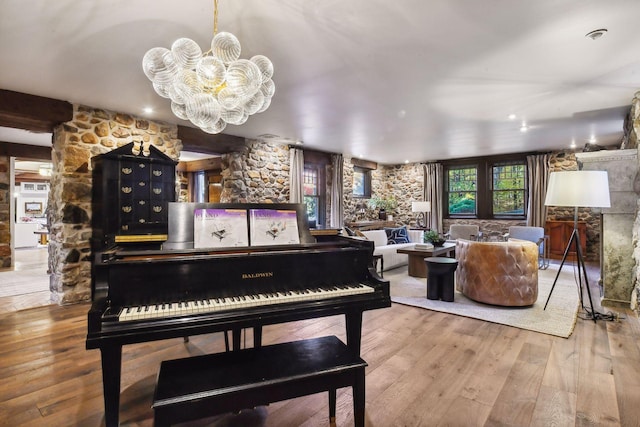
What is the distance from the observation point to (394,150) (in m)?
7.45

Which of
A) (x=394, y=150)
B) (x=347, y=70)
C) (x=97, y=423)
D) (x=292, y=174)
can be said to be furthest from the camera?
(x=394, y=150)

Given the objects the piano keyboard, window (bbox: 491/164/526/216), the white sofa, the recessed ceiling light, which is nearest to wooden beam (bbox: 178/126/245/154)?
the white sofa

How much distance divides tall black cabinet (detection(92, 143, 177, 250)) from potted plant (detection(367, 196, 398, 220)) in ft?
19.6

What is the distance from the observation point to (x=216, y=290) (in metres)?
1.63

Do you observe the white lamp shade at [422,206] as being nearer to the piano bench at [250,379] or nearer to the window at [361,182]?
the window at [361,182]

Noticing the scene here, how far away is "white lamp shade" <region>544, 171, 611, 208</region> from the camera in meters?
3.25

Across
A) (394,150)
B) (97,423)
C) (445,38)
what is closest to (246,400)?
(97,423)

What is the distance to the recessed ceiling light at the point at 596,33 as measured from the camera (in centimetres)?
235

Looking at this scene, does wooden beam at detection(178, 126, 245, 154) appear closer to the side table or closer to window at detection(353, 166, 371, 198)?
the side table

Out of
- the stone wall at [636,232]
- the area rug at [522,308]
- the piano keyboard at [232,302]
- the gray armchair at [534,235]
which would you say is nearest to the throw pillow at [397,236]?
the area rug at [522,308]

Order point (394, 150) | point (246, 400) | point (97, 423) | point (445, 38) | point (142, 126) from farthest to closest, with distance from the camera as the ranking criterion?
1. point (394, 150)
2. point (142, 126)
3. point (445, 38)
4. point (97, 423)
5. point (246, 400)

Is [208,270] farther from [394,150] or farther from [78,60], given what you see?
[394,150]

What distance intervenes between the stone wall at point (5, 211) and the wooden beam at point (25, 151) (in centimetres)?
20

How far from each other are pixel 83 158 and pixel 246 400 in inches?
159
